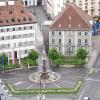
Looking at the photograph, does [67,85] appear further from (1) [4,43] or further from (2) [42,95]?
(1) [4,43]

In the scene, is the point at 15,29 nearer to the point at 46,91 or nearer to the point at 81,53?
the point at 81,53

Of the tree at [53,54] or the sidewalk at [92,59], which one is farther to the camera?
the tree at [53,54]

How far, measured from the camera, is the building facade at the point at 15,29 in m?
174

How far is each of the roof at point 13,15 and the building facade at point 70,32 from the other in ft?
31.9

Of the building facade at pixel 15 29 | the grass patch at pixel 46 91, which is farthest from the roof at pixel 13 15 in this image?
the grass patch at pixel 46 91

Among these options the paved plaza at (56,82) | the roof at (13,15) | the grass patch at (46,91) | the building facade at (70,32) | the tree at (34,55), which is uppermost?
→ the roof at (13,15)

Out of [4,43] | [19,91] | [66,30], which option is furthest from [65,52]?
[19,91]

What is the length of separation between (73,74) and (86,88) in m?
12.6

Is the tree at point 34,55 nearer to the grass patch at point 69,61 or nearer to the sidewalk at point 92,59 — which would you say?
the grass patch at point 69,61

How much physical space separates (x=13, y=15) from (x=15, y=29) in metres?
4.53

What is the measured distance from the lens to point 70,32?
181375mm

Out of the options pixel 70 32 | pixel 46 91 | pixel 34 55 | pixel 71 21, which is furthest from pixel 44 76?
pixel 71 21

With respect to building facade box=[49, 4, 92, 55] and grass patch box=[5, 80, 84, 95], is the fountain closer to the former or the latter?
grass patch box=[5, 80, 84, 95]

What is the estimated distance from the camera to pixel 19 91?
501 feet
